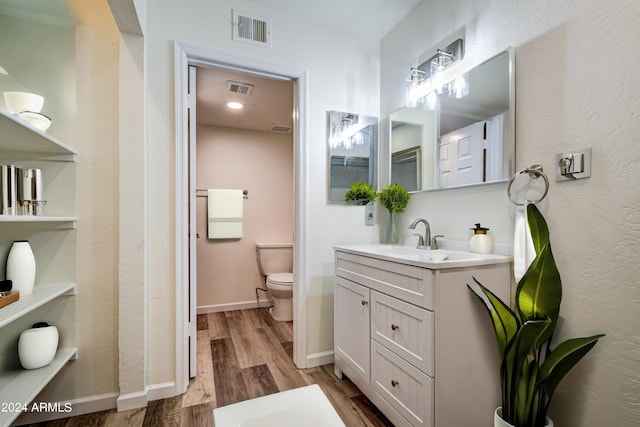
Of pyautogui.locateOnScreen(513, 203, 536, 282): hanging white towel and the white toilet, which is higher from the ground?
pyautogui.locateOnScreen(513, 203, 536, 282): hanging white towel

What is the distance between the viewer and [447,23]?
1752 millimetres

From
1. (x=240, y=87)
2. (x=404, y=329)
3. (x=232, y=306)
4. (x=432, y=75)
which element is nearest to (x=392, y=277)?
(x=404, y=329)

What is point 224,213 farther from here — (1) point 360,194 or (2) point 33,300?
(2) point 33,300

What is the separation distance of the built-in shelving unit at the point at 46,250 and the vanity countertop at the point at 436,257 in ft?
5.11

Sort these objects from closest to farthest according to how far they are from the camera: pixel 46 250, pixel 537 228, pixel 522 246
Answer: pixel 537 228, pixel 522 246, pixel 46 250

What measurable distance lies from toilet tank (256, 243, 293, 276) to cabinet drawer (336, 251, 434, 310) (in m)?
1.73

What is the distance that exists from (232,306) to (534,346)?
3086 mm

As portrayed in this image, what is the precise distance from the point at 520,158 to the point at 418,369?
1072mm

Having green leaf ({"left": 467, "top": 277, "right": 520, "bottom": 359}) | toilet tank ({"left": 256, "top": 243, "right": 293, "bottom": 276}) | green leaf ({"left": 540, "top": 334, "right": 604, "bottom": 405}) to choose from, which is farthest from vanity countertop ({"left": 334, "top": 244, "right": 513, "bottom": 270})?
toilet tank ({"left": 256, "top": 243, "right": 293, "bottom": 276})

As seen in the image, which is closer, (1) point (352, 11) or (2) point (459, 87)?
(2) point (459, 87)

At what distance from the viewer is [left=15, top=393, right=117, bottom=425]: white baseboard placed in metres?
1.50

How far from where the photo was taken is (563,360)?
0.99 m

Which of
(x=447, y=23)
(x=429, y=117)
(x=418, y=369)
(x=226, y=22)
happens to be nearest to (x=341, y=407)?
(x=418, y=369)

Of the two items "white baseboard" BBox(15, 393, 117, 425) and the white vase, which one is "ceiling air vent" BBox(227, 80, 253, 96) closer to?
the white vase
